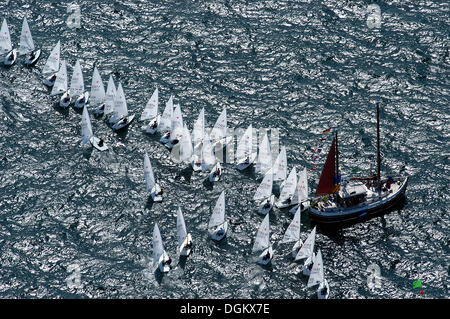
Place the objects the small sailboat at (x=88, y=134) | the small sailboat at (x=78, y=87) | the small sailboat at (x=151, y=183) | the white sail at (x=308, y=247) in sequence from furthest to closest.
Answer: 1. the small sailboat at (x=78, y=87)
2. the small sailboat at (x=88, y=134)
3. the small sailboat at (x=151, y=183)
4. the white sail at (x=308, y=247)

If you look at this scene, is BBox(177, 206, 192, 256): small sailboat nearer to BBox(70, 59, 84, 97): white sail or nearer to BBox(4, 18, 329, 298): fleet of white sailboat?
BBox(4, 18, 329, 298): fleet of white sailboat

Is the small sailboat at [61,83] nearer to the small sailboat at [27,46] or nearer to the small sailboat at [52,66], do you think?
the small sailboat at [52,66]

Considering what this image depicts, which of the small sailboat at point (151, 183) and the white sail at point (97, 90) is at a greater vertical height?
the white sail at point (97, 90)

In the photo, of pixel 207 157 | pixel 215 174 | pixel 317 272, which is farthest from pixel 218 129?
pixel 317 272

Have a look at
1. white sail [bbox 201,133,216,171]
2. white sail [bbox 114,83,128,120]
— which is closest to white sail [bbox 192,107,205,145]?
white sail [bbox 201,133,216,171]

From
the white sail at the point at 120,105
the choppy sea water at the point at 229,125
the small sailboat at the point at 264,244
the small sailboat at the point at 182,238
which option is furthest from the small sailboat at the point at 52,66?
the small sailboat at the point at 264,244
